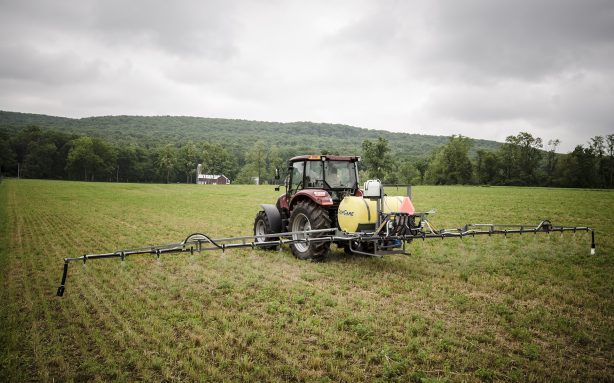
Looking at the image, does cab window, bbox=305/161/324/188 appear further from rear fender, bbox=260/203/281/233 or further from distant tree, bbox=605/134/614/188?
distant tree, bbox=605/134/614/188

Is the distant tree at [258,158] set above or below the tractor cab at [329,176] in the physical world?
above

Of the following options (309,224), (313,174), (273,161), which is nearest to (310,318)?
(309,224)

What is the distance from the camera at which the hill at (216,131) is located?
12962 cm

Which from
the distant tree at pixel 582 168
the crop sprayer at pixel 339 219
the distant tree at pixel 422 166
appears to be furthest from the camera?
the distant tree at pixel 422 166

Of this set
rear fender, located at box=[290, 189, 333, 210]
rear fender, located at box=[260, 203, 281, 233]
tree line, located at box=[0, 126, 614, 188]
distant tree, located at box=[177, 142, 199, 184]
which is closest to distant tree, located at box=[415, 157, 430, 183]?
tree line, located at box=[0, 126, 614, 188]

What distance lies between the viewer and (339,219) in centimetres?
777

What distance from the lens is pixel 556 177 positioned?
71188 mm

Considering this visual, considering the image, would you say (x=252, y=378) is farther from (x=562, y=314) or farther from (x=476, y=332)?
(x=562, y=314)

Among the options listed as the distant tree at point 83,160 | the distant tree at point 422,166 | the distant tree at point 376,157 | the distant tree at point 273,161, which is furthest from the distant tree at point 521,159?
the distant tree at point 83,160

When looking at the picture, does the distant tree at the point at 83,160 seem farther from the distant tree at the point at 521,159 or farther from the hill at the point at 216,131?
the distant tree at the point at 521,159

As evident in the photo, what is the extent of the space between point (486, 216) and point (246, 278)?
1556cm

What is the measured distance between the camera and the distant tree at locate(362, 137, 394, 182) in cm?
6338

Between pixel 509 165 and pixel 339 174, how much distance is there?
83668mm

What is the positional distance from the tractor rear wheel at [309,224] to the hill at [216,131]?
366ft
